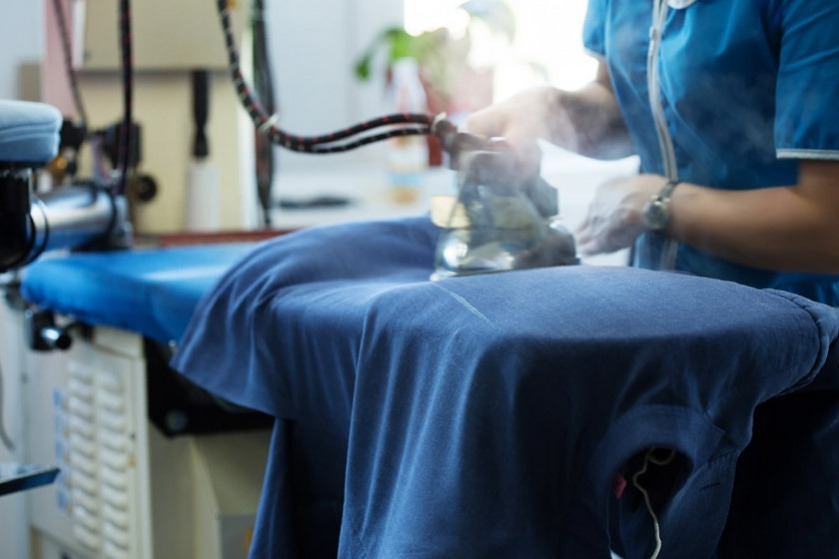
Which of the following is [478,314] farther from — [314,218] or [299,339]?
[314,218]

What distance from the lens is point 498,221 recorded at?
1060mm

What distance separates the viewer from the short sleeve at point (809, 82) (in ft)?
3.22

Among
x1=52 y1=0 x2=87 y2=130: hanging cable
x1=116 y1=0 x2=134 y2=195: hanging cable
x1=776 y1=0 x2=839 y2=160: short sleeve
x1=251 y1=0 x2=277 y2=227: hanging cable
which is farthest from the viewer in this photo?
x1=251 y1=0 x2=277 y2=227: hanging cable

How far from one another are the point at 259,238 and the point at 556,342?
1348mm

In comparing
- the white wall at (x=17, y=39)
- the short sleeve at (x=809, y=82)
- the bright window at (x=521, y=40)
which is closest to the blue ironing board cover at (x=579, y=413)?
the short sleeve at (x=809, y=82)

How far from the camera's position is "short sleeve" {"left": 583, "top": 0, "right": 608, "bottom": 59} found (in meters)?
1.36

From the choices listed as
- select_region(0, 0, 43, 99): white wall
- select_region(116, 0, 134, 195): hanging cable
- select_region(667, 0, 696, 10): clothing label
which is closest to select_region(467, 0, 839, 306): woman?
select_region(667, 0, 696, 10): clothing label

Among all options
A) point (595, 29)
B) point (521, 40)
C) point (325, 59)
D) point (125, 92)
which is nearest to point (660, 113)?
point (595, 29)

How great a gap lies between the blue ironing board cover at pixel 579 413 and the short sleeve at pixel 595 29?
57 centimetres

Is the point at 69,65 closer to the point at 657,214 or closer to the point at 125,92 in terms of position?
the point at 125,92

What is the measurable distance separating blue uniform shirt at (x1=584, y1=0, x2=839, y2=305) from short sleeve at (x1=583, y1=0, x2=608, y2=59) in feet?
0.10

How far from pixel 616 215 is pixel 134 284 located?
656mm

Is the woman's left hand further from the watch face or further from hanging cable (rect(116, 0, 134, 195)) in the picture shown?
hanging cable (rect(116, 0, 134, 195))

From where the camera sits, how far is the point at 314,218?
302 centimetres
